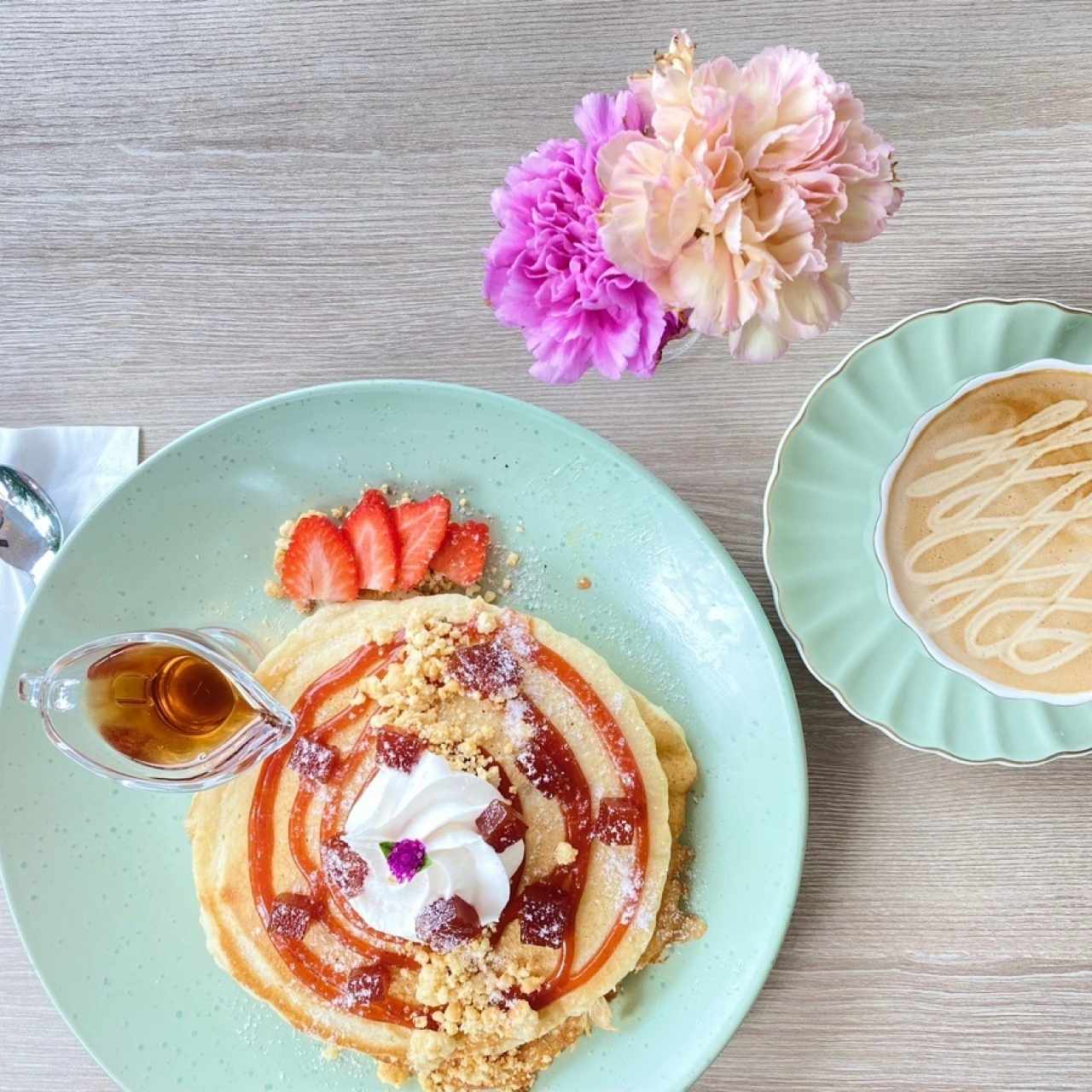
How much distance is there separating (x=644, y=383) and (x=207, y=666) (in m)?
0.76

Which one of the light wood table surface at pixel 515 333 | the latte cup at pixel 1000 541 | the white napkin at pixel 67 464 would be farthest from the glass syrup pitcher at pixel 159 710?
the latte cup at pixel 1000 541

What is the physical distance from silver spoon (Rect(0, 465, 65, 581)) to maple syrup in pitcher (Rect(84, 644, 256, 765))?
0.26 metres

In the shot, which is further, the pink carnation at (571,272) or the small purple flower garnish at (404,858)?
the small purple flower garnish at (404,858)

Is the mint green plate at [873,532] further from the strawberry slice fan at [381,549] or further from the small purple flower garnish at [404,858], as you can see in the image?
the small purple flower garnish at [404,858]

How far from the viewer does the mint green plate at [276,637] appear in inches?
58.4

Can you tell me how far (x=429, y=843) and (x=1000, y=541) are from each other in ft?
2.86

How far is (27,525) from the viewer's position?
5.27ft

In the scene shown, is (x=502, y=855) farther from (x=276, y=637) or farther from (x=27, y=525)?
(x=27, y=525)

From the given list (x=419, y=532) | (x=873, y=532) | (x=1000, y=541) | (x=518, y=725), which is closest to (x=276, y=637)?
(x=419, y=532)

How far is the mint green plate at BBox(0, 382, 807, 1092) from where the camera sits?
58.4 inches

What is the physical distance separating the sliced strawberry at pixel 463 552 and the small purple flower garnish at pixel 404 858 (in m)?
0.38

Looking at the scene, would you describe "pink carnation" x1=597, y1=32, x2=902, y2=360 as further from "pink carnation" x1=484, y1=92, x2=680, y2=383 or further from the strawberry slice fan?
the strawberry slice fan

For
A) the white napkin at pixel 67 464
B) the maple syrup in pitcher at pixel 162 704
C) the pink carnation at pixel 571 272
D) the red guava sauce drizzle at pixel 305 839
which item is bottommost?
the red guava sauce drizzle at pixel 305 839

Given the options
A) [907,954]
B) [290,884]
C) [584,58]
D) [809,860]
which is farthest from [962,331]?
[290,884]
